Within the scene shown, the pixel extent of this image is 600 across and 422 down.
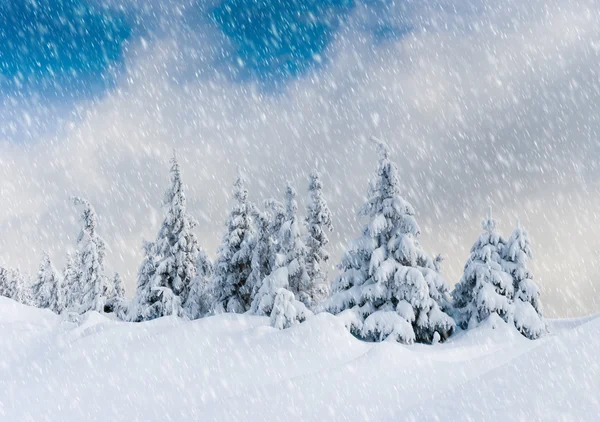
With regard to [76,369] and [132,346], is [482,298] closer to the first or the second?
[132,346]

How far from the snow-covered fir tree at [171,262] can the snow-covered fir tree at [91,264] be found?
860 centimetres

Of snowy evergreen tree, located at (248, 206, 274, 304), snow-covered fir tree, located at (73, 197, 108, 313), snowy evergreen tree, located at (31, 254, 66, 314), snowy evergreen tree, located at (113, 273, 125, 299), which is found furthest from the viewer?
snowy evergreen tree, located at (31, 254, 66, 314)

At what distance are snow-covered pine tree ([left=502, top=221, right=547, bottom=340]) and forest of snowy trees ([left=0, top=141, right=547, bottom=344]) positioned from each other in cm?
5

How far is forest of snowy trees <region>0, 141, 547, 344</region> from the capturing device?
21.3m

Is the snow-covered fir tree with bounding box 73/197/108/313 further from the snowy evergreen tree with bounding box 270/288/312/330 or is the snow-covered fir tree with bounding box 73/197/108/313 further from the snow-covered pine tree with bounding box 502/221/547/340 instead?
the snow-covered pine tree with bounding box 502/221/547/340

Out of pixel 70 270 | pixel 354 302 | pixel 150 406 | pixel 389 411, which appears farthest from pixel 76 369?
pixel 70 270

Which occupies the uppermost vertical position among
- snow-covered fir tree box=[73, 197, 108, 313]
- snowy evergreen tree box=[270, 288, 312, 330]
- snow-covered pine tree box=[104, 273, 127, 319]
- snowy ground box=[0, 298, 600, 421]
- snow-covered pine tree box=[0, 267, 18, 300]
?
snow-covered pine tree box=[0, 267, 18, 300]

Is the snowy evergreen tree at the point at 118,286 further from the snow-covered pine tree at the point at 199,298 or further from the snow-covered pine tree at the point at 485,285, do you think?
the snow-covered pine tree at the point at 485,285

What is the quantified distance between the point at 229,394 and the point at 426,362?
18.1ft

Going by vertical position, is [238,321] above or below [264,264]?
below

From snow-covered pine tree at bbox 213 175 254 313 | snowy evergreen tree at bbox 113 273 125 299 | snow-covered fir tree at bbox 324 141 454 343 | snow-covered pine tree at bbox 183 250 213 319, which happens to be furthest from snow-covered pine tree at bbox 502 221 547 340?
snowy evergreen tree at bbox 113 273 125 299

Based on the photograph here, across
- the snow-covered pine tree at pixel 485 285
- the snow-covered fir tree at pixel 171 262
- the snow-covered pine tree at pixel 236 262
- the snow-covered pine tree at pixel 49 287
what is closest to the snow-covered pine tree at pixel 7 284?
the snow-covered pine tree at pixel 49 287

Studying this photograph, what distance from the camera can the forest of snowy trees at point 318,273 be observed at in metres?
21.3

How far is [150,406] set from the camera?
12.2m
